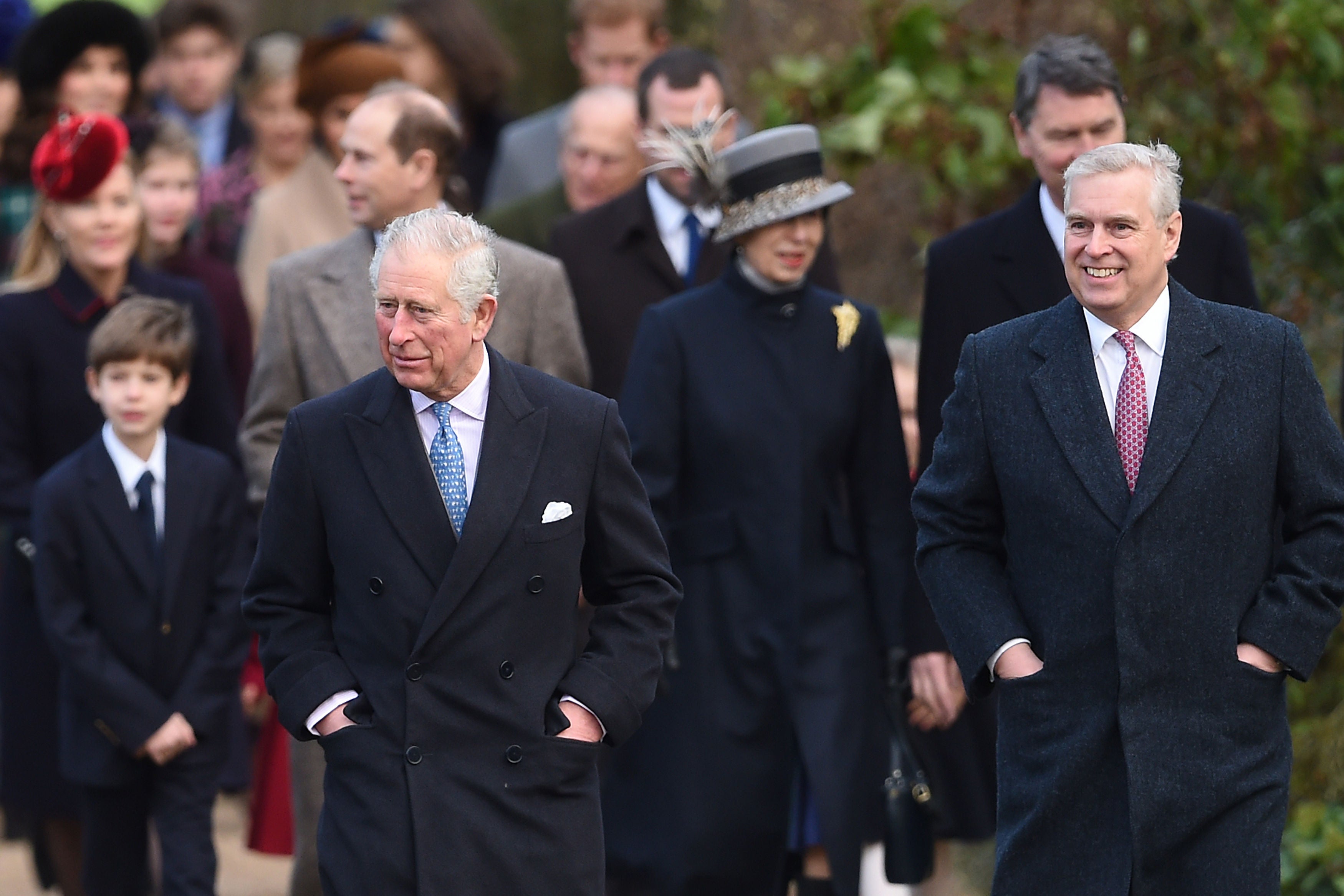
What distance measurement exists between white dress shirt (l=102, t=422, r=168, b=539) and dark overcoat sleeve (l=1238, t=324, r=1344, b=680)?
303 centimetres

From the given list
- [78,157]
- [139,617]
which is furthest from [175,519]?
[78,157]

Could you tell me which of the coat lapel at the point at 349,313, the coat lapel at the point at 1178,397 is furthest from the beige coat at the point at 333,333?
the coat lapel at the point at 1178,397

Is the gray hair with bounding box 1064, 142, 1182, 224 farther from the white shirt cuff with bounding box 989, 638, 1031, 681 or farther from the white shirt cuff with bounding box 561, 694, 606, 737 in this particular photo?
the white shirt cuff with bounding box 561, 694, 606, 737

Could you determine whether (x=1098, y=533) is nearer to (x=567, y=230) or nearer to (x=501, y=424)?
(x=501, y=424)

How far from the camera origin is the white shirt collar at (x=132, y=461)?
6.07 meters

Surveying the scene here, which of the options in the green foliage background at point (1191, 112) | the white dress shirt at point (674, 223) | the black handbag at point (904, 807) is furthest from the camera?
the green foliage background at point (1191, 112)

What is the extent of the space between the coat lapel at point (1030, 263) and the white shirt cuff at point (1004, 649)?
1.28 metres

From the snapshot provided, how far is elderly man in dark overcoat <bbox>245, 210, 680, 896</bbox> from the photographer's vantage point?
433cm

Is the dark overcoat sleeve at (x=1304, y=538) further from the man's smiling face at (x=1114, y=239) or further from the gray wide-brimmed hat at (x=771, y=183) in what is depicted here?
the gray wide-brimmed hat at (x=771, y=183)

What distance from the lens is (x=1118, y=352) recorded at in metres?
4.49

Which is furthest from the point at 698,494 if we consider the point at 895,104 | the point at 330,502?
the point at 895,104

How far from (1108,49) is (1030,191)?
3.01 meters

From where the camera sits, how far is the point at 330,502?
174 inches

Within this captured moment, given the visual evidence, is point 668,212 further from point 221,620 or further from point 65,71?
point 65,71
